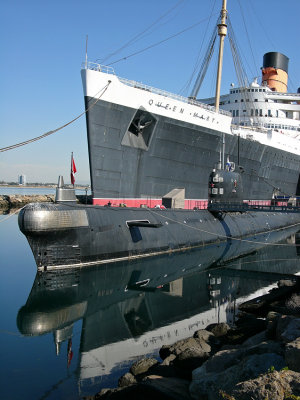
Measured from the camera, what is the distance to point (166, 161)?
2217cm

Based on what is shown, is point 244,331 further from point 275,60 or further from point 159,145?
point 275,60

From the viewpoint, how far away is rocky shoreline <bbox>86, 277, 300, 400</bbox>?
14.0 feet

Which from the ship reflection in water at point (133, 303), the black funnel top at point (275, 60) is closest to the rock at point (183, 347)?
the ship reflection in water at point (133, 303)

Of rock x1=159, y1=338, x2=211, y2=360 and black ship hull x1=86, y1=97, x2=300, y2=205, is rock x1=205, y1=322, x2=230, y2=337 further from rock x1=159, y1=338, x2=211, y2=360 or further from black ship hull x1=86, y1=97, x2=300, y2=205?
black ship hull x1=86, y1=97, x2=300, y2=205

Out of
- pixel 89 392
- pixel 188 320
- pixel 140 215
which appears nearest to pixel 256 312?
pixel 188 320

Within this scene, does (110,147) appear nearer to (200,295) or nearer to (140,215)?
(140,215)

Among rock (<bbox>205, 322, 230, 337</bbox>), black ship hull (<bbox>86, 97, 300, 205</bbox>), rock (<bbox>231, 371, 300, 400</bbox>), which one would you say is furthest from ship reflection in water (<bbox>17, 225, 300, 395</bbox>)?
black ship hull (<bbox>86, 97, 300, 205</bbox>)

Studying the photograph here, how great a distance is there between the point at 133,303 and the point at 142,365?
4.85 meters

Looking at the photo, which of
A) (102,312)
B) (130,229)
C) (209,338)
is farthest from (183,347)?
(130,229)

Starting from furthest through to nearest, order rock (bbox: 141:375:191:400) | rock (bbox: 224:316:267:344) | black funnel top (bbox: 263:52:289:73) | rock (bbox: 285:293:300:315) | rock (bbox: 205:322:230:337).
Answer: black funnel top (bbox: 263:52:289:73), rock (bbox: 285:293:300:315), rock (bbox: 205:322:230:337), rock (bbox: 224:316:267:344), rock (bbox: 141:375:191:400)

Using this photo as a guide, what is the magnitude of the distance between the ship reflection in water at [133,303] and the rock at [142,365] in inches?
11.7

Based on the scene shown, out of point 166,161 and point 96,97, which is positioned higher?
point 96,97

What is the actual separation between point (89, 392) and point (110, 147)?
1427 cm

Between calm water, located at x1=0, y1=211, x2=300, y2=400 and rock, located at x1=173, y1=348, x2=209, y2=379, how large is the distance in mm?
1087
